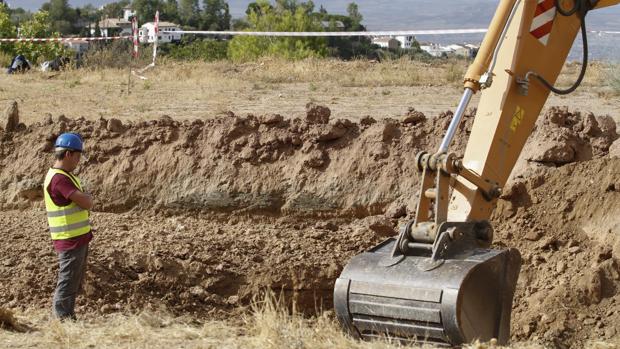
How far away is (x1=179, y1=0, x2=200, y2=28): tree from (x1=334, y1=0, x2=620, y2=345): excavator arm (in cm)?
8463

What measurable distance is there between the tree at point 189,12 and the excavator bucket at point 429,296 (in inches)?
3359

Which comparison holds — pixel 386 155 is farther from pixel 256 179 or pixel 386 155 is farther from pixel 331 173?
pixel 256 179

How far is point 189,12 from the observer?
9894 centimetres

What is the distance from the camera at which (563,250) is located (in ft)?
30.7

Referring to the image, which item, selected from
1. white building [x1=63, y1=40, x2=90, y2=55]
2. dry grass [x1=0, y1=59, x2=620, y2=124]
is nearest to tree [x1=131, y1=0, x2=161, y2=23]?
white building [x1=63, y1=40, x2=90, y2=55]

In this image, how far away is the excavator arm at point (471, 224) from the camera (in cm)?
611

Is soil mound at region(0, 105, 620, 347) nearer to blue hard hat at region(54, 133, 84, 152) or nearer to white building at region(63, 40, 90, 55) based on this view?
blue hard hat at region(54, 133, 84, 152)

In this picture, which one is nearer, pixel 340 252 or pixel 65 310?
pixel 65 310

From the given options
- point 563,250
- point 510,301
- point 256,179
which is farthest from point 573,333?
point 256,179

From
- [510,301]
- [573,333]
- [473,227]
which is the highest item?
[473,227]

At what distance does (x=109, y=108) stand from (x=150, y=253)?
6.83 metres

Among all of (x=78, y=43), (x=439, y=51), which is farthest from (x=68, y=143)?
(x=439, y=51)

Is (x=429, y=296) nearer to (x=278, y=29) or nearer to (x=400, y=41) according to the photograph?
(x=400, y=41)

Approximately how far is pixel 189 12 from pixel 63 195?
306ft
